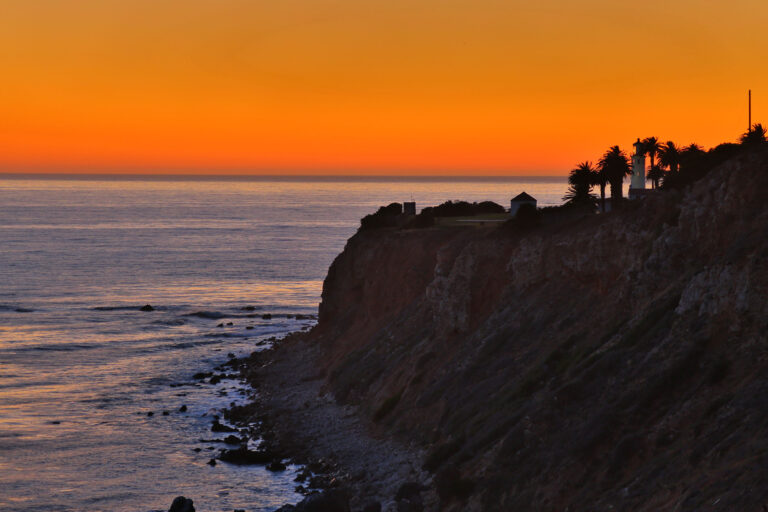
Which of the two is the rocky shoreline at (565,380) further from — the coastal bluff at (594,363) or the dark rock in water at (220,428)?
the dark rock in water at (220,428)

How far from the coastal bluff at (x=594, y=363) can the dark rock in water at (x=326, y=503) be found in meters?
4.13

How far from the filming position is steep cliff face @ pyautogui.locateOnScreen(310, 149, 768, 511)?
3275 centimetres

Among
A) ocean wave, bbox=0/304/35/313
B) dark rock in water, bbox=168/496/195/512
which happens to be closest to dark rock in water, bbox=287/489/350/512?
dark rock in water, bbox=168/496/195/512

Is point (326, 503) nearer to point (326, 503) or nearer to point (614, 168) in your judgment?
point (326, 503)

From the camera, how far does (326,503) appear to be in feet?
137

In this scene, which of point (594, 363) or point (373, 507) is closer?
point (594, 363)

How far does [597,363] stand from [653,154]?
45118 mm

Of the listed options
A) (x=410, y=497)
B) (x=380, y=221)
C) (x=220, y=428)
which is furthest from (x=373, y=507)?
(x=380, y=221)

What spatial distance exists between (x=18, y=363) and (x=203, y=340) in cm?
Result: 1912

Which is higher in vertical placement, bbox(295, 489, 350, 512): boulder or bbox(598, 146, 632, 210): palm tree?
bbox(598, 146, 632, 210): palm tree

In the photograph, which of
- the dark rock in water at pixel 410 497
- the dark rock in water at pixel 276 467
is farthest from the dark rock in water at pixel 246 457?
the dark rock in water at pixel 410 497

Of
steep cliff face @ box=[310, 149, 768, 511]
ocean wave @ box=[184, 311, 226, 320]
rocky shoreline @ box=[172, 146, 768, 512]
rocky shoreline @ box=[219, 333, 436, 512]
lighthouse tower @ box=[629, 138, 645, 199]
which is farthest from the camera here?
ocean wave @ box=[184, 311, 226, 320]

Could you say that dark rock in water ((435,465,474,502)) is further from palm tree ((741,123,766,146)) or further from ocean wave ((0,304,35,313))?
ocean wave ((0,304,35,313))

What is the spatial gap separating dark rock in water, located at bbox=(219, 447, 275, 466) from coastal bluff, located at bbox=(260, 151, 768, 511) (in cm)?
649
